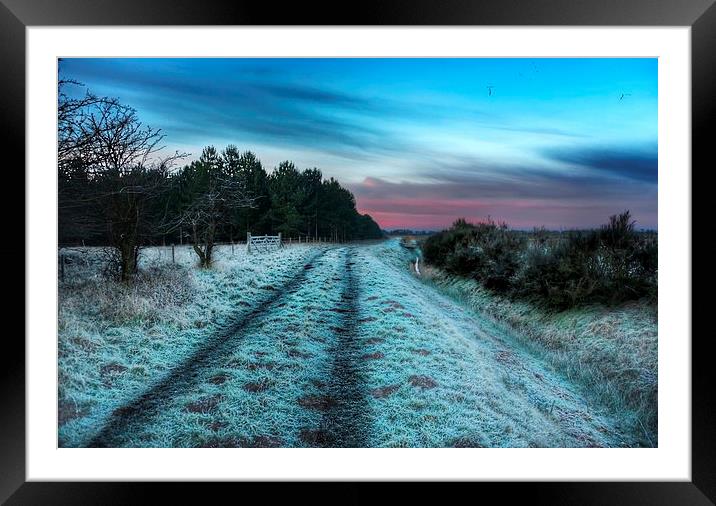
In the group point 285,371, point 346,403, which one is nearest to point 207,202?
point 285,371

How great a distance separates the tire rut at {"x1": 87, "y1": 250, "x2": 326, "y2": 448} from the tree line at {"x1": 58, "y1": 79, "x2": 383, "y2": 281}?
88 cm

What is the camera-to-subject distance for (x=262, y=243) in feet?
15.5

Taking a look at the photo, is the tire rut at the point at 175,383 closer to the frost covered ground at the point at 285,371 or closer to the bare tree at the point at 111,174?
the frost covered ground at the point at 285,371

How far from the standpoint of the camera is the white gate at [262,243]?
15.4ft

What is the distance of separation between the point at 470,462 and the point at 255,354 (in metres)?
2.35

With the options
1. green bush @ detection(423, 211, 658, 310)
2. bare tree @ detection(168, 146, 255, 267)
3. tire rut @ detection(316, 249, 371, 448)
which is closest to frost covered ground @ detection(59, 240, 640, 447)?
tire rut @ detection(316, 249, 371, 448)

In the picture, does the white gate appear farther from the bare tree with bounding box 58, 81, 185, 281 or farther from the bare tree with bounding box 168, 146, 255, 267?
the bare tree with bounding box 58, 81, 185, 281

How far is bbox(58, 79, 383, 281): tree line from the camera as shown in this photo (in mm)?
3994

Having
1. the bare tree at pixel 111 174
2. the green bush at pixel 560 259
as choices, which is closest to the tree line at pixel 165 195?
the bare tree at pixel 111 174

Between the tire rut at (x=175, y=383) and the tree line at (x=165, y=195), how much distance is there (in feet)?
2.89
